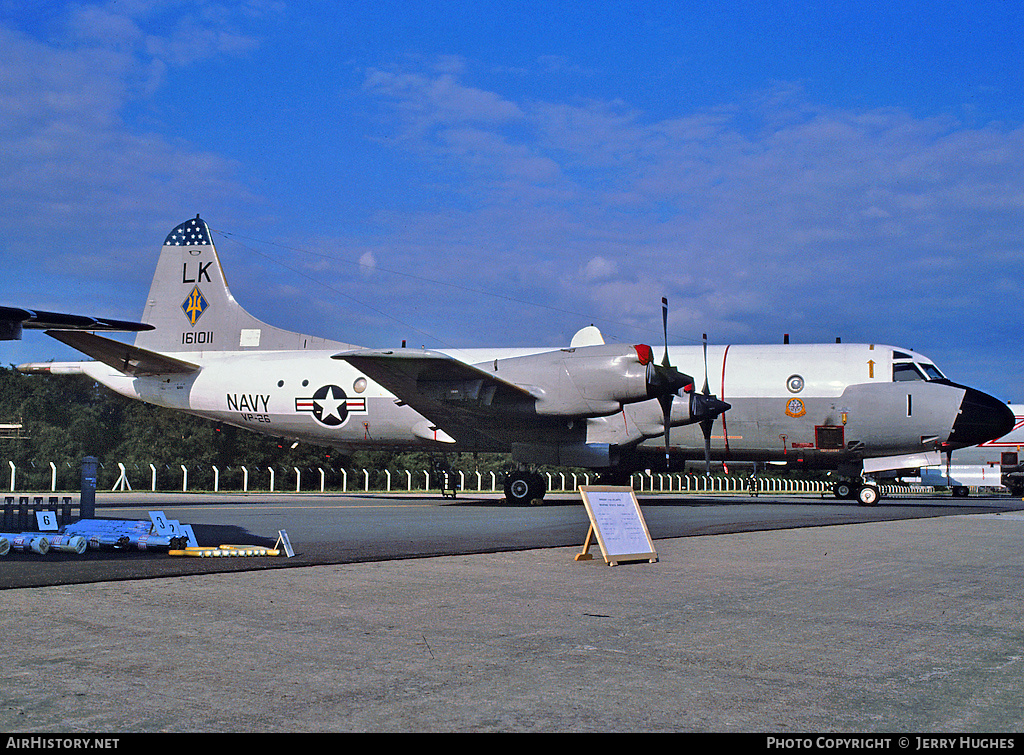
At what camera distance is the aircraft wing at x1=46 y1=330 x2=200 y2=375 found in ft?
78.8

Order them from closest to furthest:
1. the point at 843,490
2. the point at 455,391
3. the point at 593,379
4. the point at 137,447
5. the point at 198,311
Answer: the point at 593,379 → the point at 455,391 → the point at 198,311 → the point at 843,490 → the point at 137,447

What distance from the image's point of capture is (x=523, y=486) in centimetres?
2383

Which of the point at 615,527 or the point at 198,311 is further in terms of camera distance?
the point at 198,311

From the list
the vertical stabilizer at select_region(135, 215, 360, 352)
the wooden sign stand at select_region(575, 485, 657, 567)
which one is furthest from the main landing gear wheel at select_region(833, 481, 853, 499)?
the wooden sign stand at select_region(575, 485, 657, 567)

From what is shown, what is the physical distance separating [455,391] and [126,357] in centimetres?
1166

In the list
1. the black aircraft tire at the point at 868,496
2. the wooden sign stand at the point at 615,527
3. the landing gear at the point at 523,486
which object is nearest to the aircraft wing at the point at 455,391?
the landing gear at the point at 523,486

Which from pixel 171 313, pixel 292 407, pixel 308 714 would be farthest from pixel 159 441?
pixel 308 714

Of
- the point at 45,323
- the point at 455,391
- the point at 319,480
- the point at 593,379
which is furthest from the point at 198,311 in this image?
the point at 319,480

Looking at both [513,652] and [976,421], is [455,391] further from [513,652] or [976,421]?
[513,652]

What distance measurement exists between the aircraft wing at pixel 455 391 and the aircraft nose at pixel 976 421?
37.2 ft

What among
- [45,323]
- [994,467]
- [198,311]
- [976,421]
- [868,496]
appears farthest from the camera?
[994,467]

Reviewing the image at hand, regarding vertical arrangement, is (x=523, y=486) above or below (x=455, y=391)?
below

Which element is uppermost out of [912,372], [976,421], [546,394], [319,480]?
[912,372]

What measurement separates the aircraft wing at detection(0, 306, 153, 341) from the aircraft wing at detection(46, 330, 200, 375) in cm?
1396
